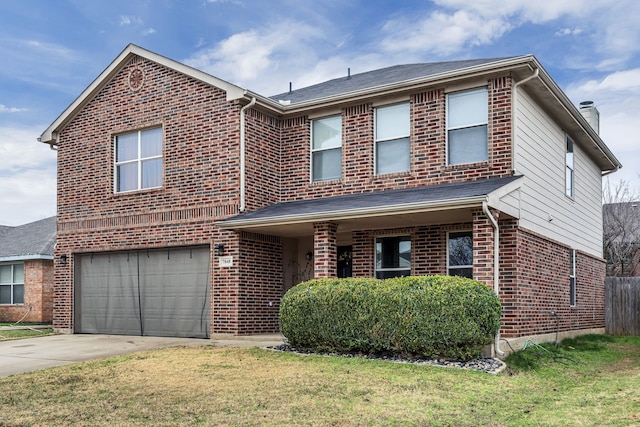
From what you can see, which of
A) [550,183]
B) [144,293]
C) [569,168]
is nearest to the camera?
[550,183]

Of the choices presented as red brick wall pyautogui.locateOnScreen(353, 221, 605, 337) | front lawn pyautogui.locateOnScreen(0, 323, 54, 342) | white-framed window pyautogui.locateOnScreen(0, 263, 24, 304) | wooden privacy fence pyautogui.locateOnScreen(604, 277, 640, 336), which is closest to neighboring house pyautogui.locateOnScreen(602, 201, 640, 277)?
wooden privacy fence pyautogui.locateOnScreen(604, 277, 640, 336)

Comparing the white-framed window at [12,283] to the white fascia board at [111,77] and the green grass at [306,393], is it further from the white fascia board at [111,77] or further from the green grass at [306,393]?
the green grass at [306,393]

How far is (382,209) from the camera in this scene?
37.9ft

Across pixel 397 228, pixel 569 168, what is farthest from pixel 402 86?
pixel 569 168

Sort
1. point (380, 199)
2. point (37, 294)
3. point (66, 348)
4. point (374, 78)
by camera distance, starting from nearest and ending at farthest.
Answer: point (380, 199) < point (66, 348) < point (374, 78) < point (37, 294)

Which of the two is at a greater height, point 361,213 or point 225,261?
point 361,213

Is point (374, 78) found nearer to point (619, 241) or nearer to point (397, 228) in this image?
point (397, 228)

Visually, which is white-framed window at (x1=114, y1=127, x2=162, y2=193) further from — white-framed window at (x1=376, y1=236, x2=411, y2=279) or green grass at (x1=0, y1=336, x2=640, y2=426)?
green grass at (x1=0, y1=336, x2=640, y2=426)

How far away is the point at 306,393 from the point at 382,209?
4571 millimetres

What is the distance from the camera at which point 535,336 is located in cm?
1273

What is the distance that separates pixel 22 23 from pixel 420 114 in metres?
10.6

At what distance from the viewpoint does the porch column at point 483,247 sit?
36.0 feet

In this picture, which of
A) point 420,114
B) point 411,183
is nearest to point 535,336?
point 411,183

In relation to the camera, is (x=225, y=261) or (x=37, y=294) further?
(x=37, y=294)
